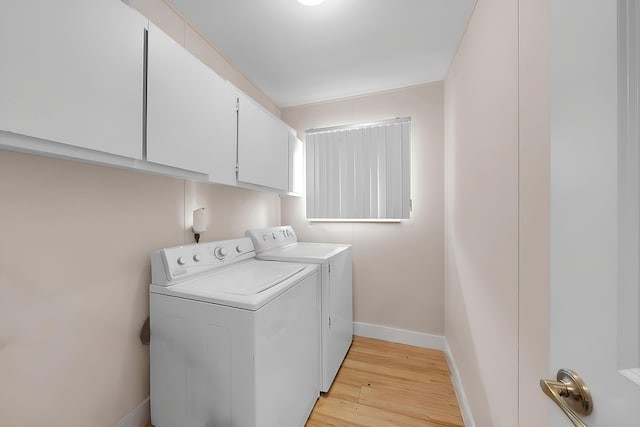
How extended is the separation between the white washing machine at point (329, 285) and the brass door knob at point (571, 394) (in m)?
1.31

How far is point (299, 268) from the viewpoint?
1.56m

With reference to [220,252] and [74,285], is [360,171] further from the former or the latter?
[74,285]

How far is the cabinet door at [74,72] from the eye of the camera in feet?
2.15

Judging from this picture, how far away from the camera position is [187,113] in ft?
3.89

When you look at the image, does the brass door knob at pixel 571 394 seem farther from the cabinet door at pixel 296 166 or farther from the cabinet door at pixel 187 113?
the cabinet door at pixel 296 166

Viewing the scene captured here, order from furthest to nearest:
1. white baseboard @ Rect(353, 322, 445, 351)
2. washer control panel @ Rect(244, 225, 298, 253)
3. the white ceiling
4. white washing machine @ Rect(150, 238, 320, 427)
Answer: white baseboard @ Rect(353, 322, 445, 351)
washer control panel @ Rect(244, 225, 298, 253)
the white ceiling
white washing machine @ Rect(150, 238, 320, 427)

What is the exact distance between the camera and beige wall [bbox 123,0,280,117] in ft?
4.34

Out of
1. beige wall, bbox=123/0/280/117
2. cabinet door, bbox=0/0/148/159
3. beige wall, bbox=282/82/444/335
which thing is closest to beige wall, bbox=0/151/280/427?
cabinet door, bbox=0/0/148/159

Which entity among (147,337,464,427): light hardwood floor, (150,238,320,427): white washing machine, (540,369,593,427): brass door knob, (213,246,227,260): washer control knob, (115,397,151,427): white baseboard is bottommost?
(147,337,464,427): light hardwood floor

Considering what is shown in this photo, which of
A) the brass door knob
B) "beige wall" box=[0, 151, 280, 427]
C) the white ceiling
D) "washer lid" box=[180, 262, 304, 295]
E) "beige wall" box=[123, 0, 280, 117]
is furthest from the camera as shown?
the white ceiling

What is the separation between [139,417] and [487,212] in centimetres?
217

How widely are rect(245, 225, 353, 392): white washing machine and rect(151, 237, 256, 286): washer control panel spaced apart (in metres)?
0.32

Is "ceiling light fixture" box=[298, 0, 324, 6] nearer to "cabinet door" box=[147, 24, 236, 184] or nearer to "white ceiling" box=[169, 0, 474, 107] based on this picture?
"white ceiling" box=[169, 0, 474, 107]

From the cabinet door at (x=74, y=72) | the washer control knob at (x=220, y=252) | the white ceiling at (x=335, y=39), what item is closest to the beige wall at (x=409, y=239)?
the white ceiling at (x=335, y=39)
